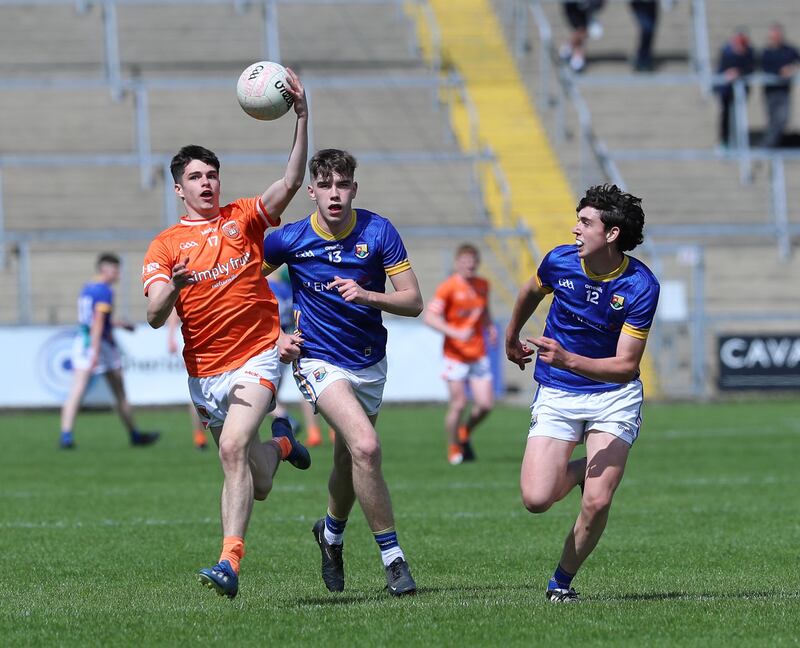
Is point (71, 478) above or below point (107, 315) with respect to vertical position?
below

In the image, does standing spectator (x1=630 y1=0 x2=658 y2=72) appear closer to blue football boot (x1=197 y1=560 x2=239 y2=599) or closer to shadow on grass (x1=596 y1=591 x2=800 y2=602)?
shadow on grass (x1=596 y1=591 x2=800 y2=602)

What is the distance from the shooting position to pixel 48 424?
2272 cm

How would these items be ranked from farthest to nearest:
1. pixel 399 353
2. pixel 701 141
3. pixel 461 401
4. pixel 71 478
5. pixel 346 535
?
pixel 701 141, pixel 399 353, pixel 461 401, pixel 71 478, pixel 346 535

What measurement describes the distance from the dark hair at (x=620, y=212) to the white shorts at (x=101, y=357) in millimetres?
11706

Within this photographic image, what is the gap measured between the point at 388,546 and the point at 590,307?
1.68 m

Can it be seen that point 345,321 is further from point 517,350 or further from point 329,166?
point 517,350

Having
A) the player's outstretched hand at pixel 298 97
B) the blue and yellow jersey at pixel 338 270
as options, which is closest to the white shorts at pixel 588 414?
the blue and yellow jersey at pixel 338 270

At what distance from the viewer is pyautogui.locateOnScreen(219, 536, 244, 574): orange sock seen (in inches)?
305

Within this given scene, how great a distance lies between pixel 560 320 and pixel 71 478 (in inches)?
328

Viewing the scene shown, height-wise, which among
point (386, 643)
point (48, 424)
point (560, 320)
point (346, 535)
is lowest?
point (48, 424)

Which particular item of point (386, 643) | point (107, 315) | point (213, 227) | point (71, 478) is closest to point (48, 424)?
point (107, 315)

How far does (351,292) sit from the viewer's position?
807cm

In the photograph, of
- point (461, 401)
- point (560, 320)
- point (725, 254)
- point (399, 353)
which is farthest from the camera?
point (725, 254)

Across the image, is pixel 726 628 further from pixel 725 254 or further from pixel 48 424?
pixel 725 254
